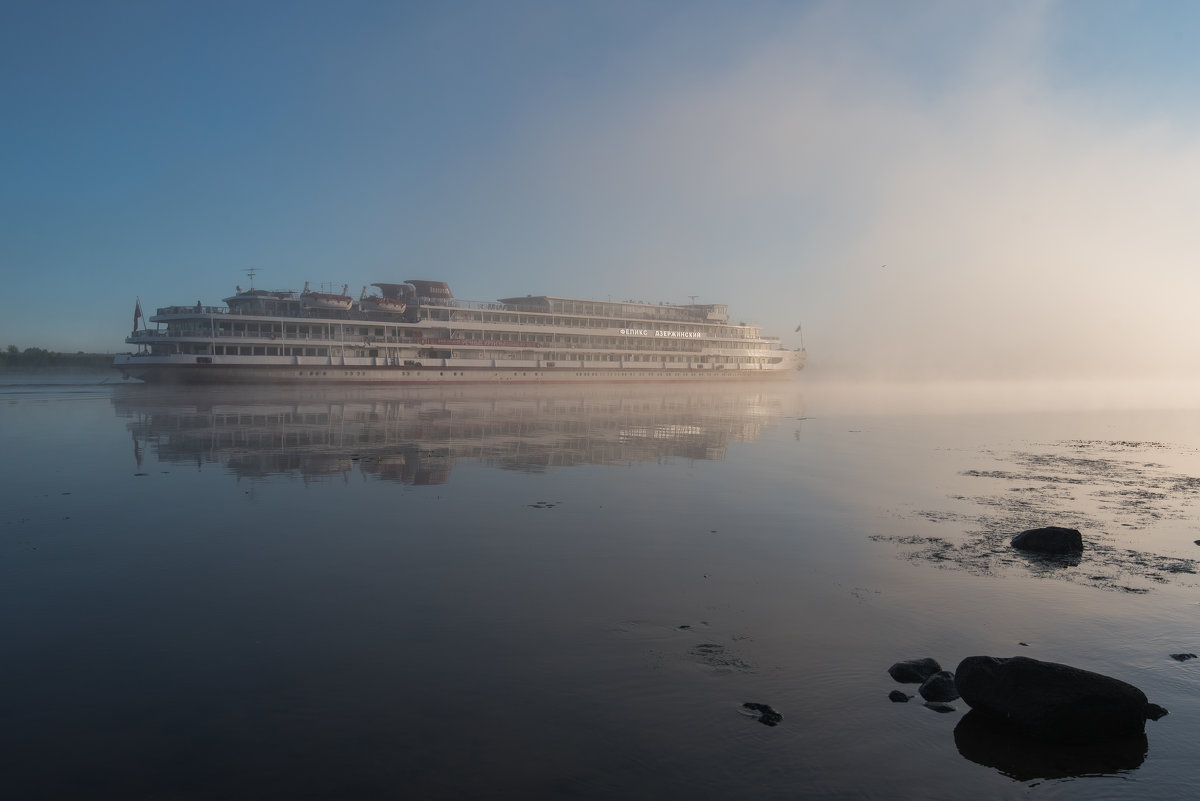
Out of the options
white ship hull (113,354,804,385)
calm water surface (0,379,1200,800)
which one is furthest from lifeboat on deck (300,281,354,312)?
calm water surface (0,379,1200,800)

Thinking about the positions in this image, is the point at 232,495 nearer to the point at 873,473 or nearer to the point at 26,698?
the point at 26,698

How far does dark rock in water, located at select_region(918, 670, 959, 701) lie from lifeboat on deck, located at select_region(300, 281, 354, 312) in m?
74.7

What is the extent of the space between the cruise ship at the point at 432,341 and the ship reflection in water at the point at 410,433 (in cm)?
1577

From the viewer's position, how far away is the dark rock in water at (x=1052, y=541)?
13.4m

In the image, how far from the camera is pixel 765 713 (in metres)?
7.19

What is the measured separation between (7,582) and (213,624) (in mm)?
4033

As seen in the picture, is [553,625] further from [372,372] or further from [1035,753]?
[372,372]

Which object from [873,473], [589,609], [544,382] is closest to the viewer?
[589,609]

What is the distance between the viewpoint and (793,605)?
10344 millimetres

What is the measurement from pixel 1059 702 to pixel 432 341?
78.3m

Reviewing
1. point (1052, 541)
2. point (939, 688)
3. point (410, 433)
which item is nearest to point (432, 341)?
point (410, 433)

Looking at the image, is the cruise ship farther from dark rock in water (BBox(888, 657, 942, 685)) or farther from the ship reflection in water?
dark rock in water (BBox(888, 657, 942, 685))

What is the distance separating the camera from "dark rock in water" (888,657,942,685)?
8102 millimetres

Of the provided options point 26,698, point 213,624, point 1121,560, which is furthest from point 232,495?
point 1121,560
